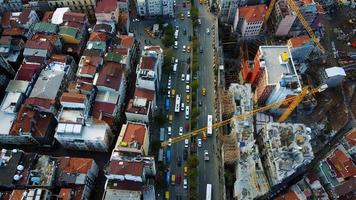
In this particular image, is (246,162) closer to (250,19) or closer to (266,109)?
(266,109)

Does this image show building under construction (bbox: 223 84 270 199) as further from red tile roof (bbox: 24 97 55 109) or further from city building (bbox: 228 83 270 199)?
red tile roof (bbox: 24 97 55 109)

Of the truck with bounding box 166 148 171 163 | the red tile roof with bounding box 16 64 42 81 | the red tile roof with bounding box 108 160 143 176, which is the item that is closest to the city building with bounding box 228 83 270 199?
the truck with bounding box 166 148 171 163

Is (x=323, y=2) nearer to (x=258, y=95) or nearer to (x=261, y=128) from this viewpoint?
(x=258, y=95)

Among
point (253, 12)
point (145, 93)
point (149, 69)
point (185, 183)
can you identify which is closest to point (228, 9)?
point (253, 12)

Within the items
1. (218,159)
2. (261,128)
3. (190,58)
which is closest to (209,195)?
(218,159)

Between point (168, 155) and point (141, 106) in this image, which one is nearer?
point (141, 106)
